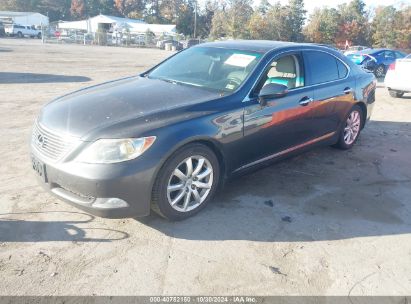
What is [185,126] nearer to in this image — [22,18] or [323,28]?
[323,28]

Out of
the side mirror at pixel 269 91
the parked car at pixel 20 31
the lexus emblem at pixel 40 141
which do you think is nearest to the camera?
the lexus emblem at pixel 40 141

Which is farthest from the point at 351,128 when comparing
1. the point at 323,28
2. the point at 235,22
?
the point at 323,28

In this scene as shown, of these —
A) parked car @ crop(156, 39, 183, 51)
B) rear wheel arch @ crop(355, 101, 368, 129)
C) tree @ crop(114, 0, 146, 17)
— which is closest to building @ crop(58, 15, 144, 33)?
tree @ crop(114, 0, 146, 17)

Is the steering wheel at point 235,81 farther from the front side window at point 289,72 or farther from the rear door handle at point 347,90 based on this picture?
the rear door handle at point 347,90

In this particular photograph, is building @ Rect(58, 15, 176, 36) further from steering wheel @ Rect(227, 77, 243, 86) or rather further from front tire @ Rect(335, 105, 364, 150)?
steering wheel @ Rect(227, 77, 243, 86)

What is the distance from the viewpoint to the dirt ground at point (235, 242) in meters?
2.85

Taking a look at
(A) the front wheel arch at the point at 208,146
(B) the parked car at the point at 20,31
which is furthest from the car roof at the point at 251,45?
(B) the parked car at the point at 20,31

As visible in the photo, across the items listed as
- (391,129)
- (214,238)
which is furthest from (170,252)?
(391,129)

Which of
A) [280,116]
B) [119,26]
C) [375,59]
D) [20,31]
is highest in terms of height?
[119,26]

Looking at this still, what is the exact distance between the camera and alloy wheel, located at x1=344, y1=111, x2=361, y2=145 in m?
5.88

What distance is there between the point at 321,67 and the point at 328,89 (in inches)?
12.2

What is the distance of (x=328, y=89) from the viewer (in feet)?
16.6

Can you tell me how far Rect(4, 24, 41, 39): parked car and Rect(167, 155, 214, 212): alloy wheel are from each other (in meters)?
57.0

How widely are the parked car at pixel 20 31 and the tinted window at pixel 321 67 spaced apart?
56158 mm
